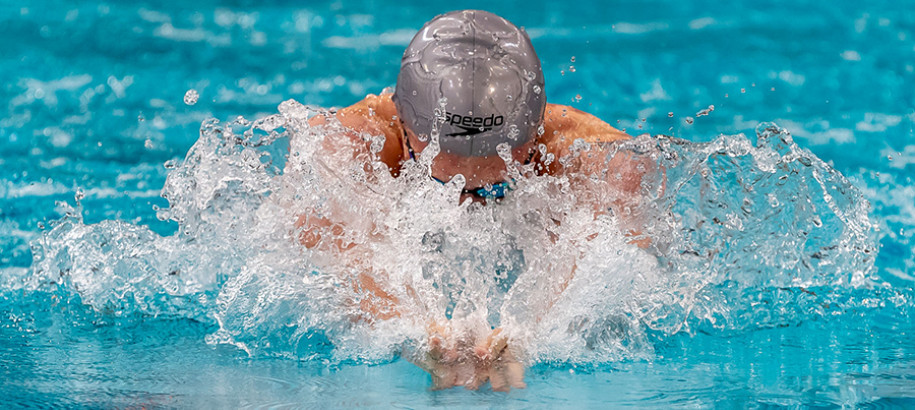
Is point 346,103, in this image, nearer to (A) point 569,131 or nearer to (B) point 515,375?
(A) point 569,131

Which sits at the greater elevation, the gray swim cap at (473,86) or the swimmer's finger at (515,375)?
the gray swim cap at (473,86)

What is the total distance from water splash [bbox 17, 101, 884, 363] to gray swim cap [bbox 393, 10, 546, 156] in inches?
3.3

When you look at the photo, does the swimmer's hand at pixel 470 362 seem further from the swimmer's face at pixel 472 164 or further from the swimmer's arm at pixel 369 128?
the swimmer's arm at pixel 369 128

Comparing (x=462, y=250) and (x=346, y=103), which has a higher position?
(x=346, y=103)

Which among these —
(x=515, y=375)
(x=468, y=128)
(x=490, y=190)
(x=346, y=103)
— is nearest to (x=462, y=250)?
(x=490, y=190)

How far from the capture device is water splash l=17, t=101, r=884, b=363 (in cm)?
158

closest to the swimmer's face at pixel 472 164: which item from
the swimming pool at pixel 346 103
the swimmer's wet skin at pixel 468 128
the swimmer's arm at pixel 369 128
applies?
the swimmer's wet skin at pixel 468 128

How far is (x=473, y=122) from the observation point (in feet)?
4.92

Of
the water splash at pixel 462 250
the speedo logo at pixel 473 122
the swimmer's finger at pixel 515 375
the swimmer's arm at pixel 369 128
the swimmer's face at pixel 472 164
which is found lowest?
the swimmer's finger at pixel 515 375

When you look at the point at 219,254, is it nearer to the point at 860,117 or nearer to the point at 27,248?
the point at 27,248

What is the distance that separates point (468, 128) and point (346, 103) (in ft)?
5.22

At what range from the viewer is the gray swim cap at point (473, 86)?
150cm

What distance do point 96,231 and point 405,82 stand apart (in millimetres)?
811

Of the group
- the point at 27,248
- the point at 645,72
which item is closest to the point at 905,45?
the point at 645,72
